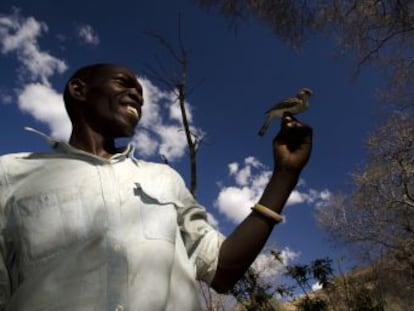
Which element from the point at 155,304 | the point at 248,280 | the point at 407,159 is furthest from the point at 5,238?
the point at 407,159

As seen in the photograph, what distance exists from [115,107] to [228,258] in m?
0.53

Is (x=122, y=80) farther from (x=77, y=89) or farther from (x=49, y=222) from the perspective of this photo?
(x=49, y=222)

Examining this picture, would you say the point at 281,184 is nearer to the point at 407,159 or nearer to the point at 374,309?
the point at 374,309

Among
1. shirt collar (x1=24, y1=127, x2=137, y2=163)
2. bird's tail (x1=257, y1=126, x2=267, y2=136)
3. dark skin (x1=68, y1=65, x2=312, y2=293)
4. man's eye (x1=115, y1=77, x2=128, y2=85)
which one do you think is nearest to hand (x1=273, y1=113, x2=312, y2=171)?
dark skin (x1=68, y1=65, x2=312, y2=293)

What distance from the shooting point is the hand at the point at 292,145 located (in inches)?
46.3

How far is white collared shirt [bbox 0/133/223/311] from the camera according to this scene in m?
0.93

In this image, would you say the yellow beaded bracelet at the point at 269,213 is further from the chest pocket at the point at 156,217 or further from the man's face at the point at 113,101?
the man's face at the point at 113,101

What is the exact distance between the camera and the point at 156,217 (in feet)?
3.52

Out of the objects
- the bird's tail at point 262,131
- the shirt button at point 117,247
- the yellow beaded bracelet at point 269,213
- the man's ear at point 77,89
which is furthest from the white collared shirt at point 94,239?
the bird's tail at point 262,131

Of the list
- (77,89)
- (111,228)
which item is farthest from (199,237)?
(77,89)

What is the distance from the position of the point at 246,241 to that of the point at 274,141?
0.90ft

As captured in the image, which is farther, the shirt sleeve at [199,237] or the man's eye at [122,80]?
the man's eye at [122,80]

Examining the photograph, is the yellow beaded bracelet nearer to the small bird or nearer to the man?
the man

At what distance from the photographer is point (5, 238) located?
3.39 ft
